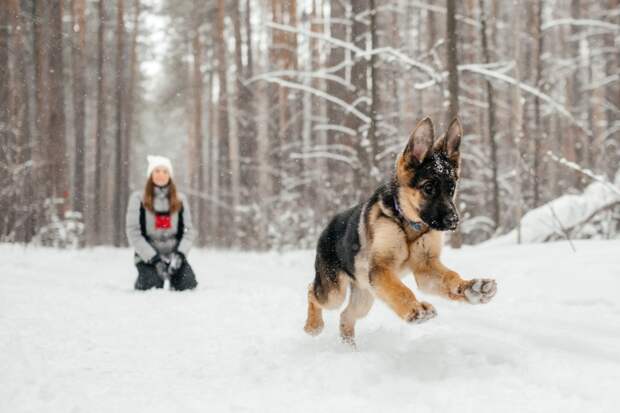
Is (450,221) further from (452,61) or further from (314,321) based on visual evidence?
(452,61)

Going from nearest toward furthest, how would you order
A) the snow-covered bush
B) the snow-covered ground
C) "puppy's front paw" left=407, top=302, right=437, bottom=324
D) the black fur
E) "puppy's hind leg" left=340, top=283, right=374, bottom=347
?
the snow-covered ground
"puppy's front paw" left=407, top=302, right=437, bottom=324
the black fur
"puppy's hind leg" left=340, top=283, right=374, bottom=347
the snow-covered bush

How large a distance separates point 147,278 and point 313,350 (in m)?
4.45

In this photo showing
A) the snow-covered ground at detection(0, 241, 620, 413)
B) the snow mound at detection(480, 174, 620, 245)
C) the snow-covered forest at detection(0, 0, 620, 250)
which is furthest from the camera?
the snow-covered forest at detection(0, 0, 620, 250)

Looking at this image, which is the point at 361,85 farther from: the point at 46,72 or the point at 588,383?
the point at 46,72

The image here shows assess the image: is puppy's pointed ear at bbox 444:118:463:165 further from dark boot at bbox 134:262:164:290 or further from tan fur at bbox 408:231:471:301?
dark boot at bbox 134:262:164:290

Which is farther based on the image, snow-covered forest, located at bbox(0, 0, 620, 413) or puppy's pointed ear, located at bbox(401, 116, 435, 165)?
puppy's pointed ear, located at bbox(401, 116, 435, 165)

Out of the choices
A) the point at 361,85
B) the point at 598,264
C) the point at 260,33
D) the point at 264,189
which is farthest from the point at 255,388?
the point at 260,33

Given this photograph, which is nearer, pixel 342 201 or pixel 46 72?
pixel 342 201

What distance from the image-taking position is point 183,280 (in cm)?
793

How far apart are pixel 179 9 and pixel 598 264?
27717 millimetres

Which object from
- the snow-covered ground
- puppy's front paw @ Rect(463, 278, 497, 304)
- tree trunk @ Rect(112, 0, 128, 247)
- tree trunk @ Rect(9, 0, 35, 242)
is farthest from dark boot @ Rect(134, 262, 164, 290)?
tree trunk @ Rect(112, 0, 128, 247)

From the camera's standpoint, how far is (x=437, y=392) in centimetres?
288

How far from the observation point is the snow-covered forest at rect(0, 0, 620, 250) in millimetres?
11492

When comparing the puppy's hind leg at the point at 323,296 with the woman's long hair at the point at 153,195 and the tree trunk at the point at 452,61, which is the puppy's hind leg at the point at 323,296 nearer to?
the woman's long hair at the point at 153,195
